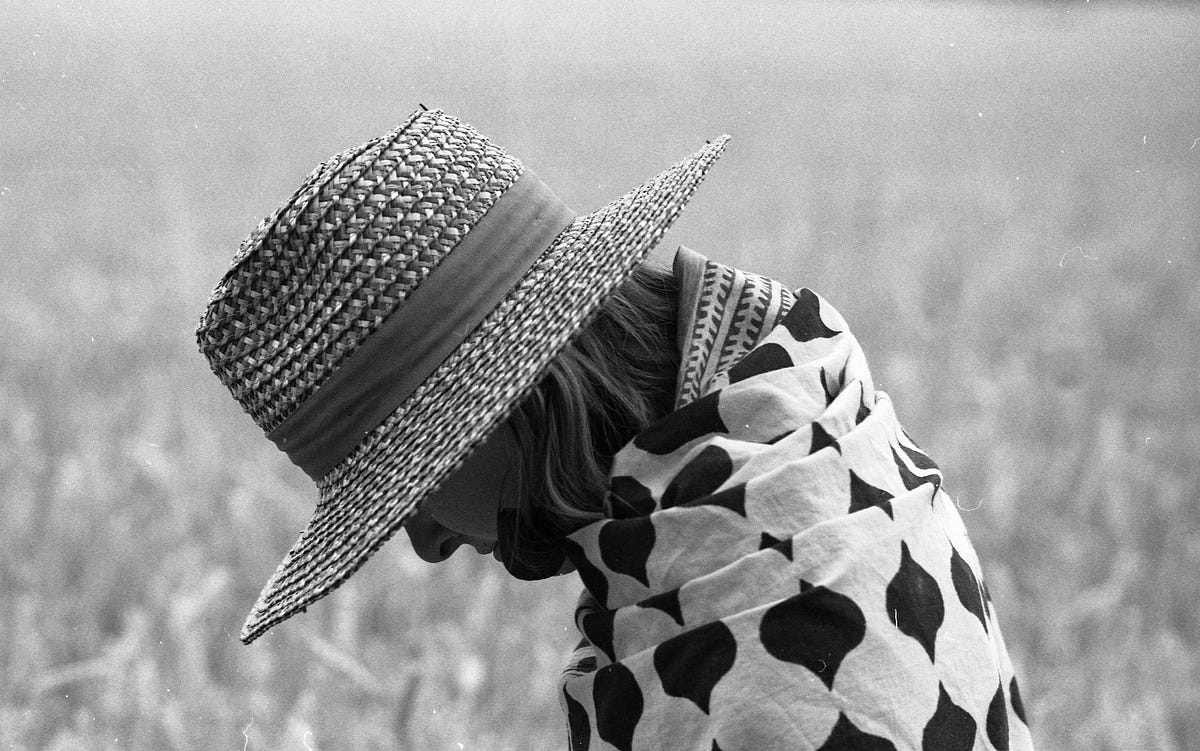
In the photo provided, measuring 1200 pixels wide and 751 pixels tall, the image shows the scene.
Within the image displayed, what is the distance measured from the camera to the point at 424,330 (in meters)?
0.84

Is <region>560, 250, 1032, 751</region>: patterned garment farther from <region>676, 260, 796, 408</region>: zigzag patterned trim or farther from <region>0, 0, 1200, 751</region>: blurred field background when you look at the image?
<region>0, 0, 1200, 751</region>: blurred field background

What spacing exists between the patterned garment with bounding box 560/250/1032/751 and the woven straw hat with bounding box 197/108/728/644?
0.12 meters

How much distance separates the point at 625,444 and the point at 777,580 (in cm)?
18

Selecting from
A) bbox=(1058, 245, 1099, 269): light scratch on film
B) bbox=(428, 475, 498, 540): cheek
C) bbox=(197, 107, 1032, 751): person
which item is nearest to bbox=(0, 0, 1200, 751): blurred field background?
bbox=(1058, 245, 1099, 269): light scratch on film

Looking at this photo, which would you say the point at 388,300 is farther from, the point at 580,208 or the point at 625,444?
the point at 580,208

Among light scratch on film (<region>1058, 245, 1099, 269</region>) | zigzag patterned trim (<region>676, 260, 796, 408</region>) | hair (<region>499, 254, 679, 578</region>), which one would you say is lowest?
light scratch on film (<region>1058, 245, 1099, 269</region>)

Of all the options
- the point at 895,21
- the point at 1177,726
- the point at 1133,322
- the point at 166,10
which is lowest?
the point at 1177,726

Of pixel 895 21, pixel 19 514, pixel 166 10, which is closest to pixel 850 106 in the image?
pixel 895 21

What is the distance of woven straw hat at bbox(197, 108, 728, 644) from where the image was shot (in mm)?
814

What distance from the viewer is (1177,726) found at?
1.89 metres

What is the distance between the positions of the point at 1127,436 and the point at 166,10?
234 cm

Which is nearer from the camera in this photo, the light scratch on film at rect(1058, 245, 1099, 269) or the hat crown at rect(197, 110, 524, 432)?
the hat crown at rect(197, 110, 524, 432)

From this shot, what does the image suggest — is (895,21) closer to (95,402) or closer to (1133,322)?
(1133,322)

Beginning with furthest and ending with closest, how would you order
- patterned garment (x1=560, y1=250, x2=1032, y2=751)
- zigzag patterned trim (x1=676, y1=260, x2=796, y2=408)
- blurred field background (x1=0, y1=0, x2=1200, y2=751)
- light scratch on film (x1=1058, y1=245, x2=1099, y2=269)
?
light scratch on film (x1=1058, y1=245, x2=1099, y2=269), blurred field background (x1=0, y1=0, x2=1200, y2=751), zigzag patterned trim (x1=676, y1=260, x2=796, y2=408), patterned garment (x1=560, y1=250, x2=1032, y2=751)
